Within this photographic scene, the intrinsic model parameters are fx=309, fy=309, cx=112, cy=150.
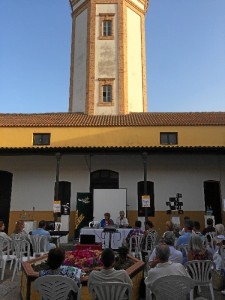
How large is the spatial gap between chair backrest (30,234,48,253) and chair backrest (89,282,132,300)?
186 inches

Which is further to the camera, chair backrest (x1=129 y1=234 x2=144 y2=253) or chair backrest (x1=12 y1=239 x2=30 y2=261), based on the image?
chair backrest (x1=129 y1=234 x2=144 y2=253)

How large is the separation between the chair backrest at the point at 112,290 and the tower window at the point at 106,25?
20.2 m

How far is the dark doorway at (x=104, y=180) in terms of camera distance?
16125mm

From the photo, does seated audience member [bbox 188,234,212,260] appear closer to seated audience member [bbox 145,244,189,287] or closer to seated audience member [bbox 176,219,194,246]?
seated audience member [bbox 176,219,194,246]

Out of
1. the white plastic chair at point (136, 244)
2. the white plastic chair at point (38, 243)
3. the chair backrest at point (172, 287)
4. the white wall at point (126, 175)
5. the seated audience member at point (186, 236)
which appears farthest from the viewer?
the white wall at point (126, 175)

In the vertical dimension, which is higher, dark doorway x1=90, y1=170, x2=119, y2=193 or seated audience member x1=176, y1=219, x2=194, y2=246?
dark doorway x1=90, y1=170, x2=119, y2=193

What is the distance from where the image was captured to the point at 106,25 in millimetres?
21578

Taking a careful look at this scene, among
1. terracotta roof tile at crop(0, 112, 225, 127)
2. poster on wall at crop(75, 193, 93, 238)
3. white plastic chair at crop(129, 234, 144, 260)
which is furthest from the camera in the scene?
terracotta roof tile at crop(0, 112, 225, 127)

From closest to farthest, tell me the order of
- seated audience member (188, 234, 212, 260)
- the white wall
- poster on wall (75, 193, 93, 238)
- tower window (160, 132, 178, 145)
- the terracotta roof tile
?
1. seated audience member (188, 234, 212, 260)
2. poster on wall (75, 193, 93, 238)
3. the white wall
4. tower window (160, 132, 178, 145)
5. the terracotta roof tile

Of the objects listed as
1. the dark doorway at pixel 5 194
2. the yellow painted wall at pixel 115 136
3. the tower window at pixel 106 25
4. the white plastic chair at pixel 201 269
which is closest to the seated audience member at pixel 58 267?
the white plastic chair at pixel 201 269

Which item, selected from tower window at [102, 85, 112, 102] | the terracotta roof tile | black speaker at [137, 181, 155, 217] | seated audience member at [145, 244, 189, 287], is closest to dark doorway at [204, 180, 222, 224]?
black speaker at [137, 181, 155, 217]

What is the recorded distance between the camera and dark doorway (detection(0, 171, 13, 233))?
1630cm

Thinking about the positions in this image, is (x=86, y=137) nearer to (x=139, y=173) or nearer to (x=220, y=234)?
(x=139, y=173)

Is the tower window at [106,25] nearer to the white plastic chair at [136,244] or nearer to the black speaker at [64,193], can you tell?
the black speaker at [64,193]
